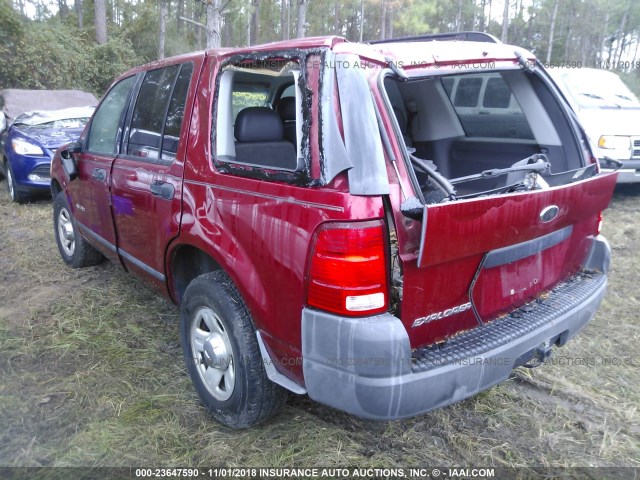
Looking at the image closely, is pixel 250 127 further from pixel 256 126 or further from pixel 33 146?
pixel 33 146

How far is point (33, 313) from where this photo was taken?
4.00m

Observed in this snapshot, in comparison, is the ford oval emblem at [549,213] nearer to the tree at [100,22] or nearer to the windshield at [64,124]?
the windshield at [64,124]

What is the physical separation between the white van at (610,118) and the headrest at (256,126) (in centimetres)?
517

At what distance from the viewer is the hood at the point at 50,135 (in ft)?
24.7

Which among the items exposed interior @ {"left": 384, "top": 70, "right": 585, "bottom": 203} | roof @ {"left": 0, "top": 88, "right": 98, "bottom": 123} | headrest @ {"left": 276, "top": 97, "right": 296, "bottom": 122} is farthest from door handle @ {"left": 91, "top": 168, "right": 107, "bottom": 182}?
roof @ {"left": 0, "top": 88, "right": 98, "bottom": 123}

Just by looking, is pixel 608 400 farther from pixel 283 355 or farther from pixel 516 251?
pixel 283 355

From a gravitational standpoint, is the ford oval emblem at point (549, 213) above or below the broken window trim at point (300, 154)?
below

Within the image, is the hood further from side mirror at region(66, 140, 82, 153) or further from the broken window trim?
the broken window trim

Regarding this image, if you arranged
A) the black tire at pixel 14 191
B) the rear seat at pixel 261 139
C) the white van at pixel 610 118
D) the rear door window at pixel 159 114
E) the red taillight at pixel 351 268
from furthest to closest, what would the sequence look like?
the black tire at pixel 14 191 < the white van at pixel 610 118 < the rear door window at pixel 159 114 < the rear seat at pixel 261 139 < the red taillight at pixel 351 268

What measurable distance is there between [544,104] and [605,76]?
21.7 feet

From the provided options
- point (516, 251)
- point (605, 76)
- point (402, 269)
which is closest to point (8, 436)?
point (402, 269)

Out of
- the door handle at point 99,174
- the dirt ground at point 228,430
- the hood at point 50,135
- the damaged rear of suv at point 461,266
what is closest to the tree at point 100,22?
the hood at point 50,135

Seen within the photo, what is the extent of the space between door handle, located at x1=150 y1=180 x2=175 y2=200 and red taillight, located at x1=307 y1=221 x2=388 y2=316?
46.7 inches

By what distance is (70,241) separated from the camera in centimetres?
501
